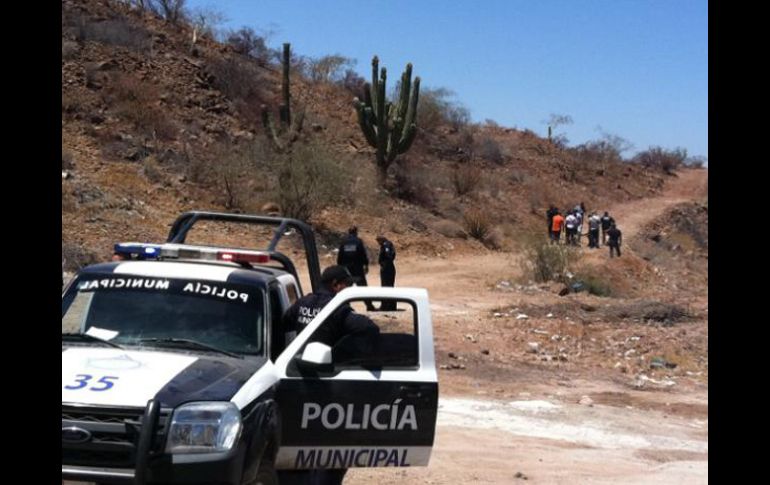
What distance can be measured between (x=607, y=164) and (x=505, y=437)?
179 ft

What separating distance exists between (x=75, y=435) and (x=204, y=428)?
24.2 inches

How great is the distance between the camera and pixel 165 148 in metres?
34.9

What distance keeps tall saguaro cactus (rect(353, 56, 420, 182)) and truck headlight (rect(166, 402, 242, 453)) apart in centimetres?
3171

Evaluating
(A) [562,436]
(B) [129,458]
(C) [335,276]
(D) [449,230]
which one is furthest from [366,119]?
(B) [129,458]

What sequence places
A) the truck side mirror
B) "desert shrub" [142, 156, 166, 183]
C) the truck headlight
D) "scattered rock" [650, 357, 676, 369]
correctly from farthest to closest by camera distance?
"desert shrub" [142, 156, 166, 183]
"scattered rock" [650, 357, 676, 369]
the truck side mirror
the truck headlight

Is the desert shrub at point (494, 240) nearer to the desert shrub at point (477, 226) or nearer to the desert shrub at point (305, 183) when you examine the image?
the desert shrub at point (477, 226)

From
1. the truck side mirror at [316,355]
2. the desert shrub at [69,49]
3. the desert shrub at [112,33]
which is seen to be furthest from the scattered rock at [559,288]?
the desert shrub at [112,33]

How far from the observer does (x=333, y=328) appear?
19.5 ft

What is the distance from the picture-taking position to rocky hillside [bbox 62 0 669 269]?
30375 mm

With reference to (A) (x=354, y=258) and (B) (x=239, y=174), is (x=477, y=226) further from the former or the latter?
(A) (x=354, y=258)

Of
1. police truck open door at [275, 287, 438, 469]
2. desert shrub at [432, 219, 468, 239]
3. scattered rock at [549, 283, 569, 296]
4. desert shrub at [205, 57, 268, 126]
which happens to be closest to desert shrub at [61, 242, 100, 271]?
scattered rock at [549, 283, 569, 296]

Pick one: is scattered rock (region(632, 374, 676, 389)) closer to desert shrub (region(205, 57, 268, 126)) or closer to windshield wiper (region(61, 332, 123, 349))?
windshield wiper (region(61, 332, 123, 349))

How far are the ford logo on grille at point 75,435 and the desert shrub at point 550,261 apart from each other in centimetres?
2057

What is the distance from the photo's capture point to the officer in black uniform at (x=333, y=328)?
5875 millimetres
